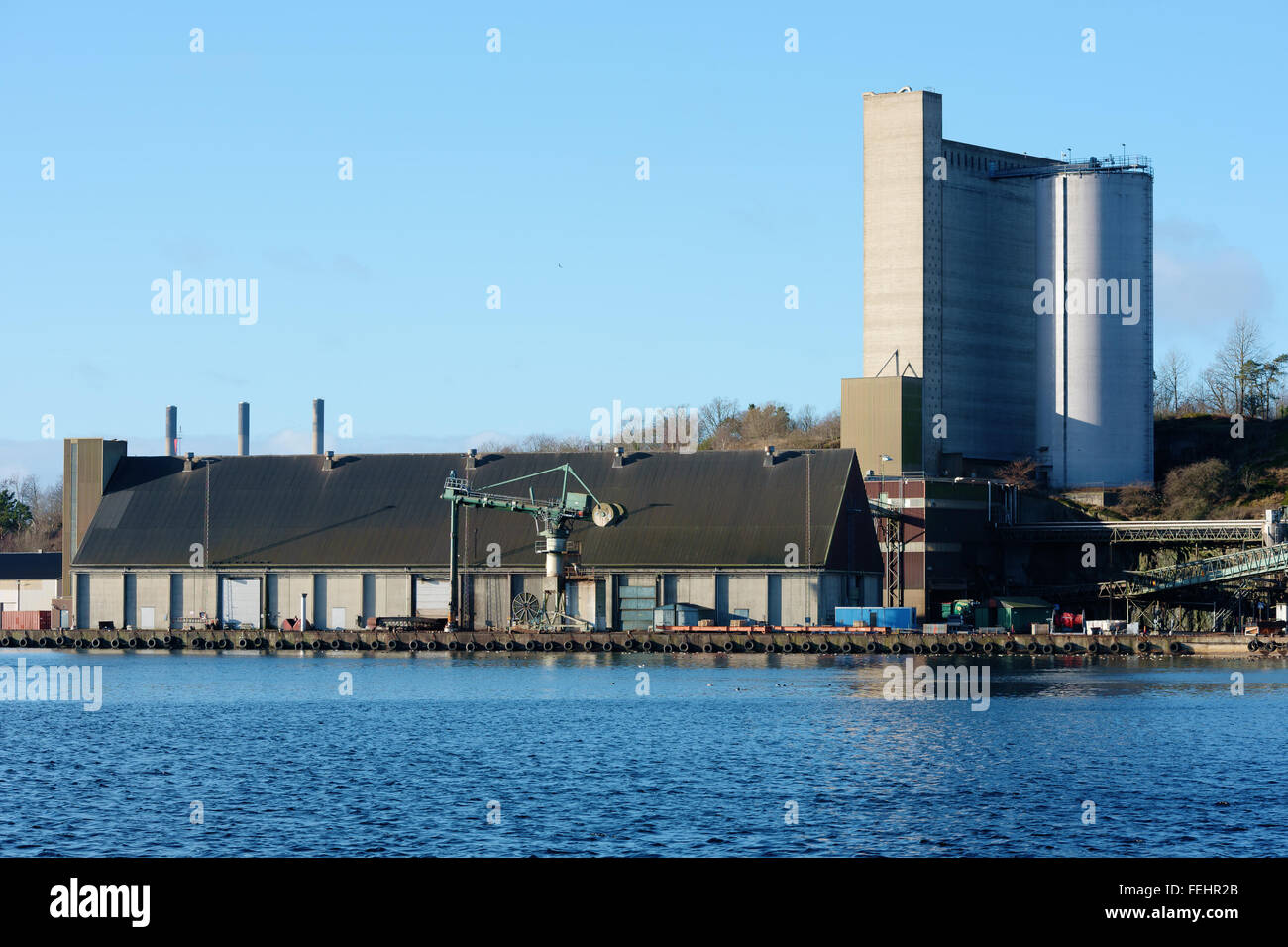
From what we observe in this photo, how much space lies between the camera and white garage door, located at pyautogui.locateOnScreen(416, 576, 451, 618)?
349ft

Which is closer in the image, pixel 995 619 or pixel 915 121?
pixel 995 619

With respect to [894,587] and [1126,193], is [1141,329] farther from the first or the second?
[894,587]

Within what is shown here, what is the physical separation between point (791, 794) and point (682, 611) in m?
62.2

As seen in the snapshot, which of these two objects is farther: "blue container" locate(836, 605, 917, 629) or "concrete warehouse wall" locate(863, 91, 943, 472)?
"concrete warehouse wall" locate(863, 91, 943, 472)

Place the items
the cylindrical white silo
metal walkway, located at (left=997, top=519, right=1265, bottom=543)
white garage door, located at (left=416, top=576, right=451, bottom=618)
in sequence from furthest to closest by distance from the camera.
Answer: the cylindrical white silo → metal walkway, located at (left=997, top=519, right=1265, bottom=543) → white garage door, located at (left=416, top=576, right=451, bottom=618)

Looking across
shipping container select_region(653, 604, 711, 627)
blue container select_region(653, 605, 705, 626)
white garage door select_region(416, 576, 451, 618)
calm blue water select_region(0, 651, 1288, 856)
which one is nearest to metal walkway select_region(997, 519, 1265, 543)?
shipping container select_region(653, 604, 711, 627)

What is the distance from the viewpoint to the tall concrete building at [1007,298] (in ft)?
415

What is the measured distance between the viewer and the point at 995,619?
11144cm

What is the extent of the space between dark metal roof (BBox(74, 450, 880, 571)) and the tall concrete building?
72.8 feet

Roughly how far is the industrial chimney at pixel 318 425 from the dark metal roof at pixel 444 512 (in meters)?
27.4

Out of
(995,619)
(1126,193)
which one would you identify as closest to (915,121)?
(1126,193)

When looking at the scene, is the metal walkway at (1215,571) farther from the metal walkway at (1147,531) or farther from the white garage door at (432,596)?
the white garage door at (432,596)

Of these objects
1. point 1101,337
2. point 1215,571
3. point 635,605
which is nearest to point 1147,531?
point 1215,571

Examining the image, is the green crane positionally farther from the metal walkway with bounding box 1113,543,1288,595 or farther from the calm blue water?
the metal walkway with bounding box 1113,543,1288,595
